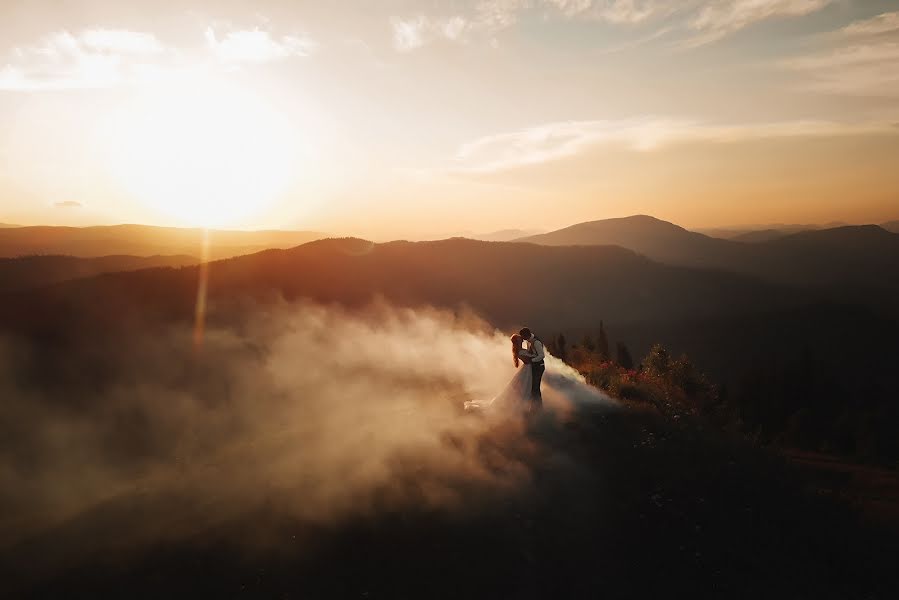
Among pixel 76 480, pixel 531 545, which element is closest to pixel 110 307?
pixel 76 480

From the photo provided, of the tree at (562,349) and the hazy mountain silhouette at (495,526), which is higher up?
the hazy mountain silhouette at (495,526)

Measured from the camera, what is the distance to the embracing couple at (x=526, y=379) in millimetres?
16922

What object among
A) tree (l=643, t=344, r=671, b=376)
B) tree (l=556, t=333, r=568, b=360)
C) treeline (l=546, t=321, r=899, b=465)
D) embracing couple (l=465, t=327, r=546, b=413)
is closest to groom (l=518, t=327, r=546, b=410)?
embracing couple (l=465, t=327, r=546, b=413)

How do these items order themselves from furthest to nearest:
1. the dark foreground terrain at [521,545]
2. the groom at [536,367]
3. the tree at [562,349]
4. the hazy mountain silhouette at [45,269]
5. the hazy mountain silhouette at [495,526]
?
1. the hazy mountain silhouette at [45,269]
2. the tree at [562,349]
3. the groom at [536,367]
4. the hazy mountain silhouette at [495,526]
5. the dark foreground terrain at [521,545]

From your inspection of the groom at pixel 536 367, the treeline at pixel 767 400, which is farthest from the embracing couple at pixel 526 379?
the treeline at pixel 767 400

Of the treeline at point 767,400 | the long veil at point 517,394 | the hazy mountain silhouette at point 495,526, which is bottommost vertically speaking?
the treeline at point 767,400

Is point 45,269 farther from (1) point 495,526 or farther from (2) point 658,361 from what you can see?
(1) point 495,526

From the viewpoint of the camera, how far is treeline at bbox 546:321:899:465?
2334 cm

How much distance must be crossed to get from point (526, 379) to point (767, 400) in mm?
86597

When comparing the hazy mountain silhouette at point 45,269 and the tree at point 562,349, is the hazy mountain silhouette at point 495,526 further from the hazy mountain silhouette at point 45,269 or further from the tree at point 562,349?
the hazy mountain silhouette at point 45,269

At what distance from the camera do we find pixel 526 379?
56.1 feet

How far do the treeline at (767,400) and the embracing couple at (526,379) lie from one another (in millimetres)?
4866

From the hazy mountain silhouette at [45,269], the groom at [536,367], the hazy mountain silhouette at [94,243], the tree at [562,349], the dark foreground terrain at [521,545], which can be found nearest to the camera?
the dark foreground terrain at [521,545]

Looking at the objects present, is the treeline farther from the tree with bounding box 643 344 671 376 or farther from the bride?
the bride
